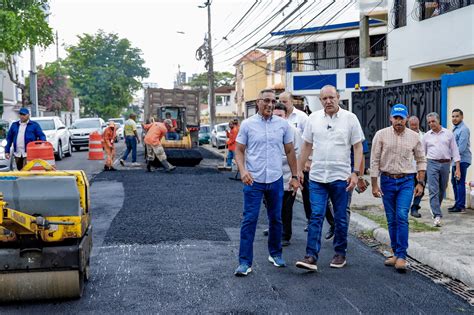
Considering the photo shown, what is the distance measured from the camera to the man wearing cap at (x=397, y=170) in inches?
278

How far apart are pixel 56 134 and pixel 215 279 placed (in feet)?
61.0

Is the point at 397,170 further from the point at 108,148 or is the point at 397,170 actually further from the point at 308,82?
the point at 308,82

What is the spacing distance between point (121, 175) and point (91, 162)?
5818 mm

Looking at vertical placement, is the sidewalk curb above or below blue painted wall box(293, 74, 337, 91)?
below

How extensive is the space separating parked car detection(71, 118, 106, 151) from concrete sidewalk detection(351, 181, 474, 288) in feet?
70.8

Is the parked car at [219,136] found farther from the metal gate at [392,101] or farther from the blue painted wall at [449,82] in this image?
the blue painted wall at [449,82]

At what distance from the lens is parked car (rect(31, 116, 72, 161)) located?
76.8ft

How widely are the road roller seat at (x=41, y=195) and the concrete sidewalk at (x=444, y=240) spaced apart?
3.84 m

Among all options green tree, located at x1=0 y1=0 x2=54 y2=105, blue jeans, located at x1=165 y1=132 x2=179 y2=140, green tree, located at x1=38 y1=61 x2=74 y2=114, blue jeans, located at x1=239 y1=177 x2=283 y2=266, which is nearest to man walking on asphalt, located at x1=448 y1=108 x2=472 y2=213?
blue jeans, located at x1=239 y1=177 x2=283 y2=266

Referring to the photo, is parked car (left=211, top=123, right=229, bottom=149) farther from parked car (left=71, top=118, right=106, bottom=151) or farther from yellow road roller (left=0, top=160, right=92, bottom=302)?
yellow road roller (left=0, top=160, right=92, bottom=302)

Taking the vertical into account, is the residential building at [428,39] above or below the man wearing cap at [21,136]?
above

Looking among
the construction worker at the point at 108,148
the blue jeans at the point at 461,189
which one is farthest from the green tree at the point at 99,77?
the blue jeans at the point at 461,189

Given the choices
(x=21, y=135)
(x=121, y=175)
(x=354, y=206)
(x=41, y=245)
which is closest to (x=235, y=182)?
(x=121, y=175)

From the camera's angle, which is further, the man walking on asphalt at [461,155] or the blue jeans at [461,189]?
the blue jeans at [461,189]
